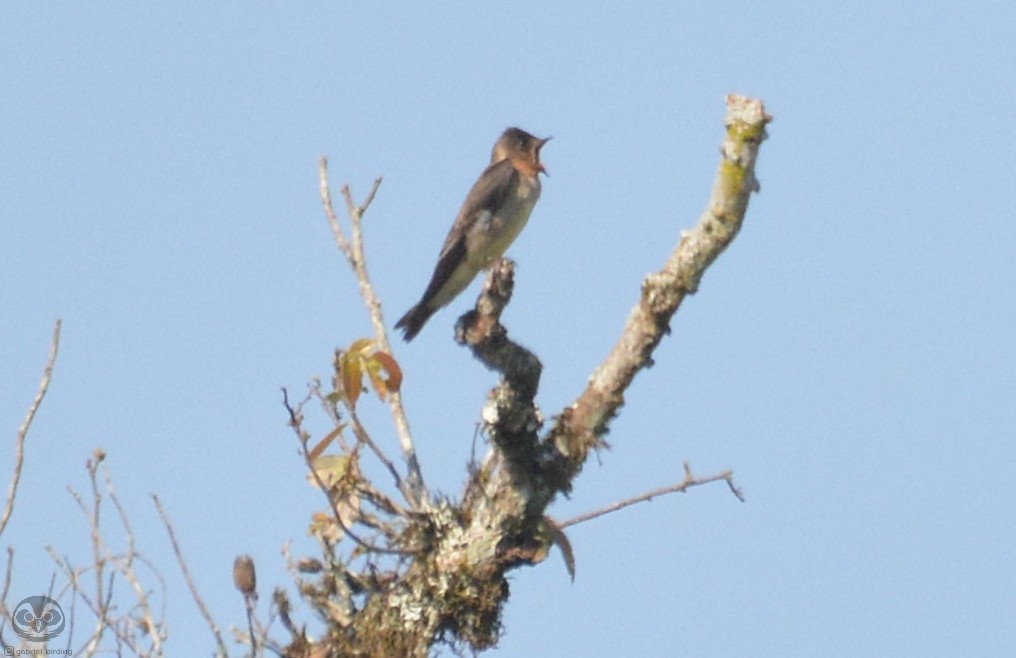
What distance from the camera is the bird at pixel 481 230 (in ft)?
35.8

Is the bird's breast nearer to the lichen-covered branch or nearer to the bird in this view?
the bird

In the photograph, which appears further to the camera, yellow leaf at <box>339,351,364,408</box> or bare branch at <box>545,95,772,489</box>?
yellow leaf at <box>339,351,364,408</box>

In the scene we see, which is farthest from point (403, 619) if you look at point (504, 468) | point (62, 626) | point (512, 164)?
point (512, 164)

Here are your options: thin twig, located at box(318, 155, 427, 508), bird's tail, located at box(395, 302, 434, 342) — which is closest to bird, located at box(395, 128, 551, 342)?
bird's tail, located at box(395, 302, 434, 342)

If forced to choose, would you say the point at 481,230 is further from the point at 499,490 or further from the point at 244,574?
the point at 244,574

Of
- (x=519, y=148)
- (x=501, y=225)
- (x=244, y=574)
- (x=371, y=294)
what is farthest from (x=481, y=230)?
(x=244, y=574)

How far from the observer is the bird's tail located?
35.1ft

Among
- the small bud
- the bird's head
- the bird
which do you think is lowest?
the small bud

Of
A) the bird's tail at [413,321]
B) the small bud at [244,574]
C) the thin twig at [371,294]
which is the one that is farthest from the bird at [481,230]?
the small bud at [244,574]

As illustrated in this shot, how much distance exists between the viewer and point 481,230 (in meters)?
11.4

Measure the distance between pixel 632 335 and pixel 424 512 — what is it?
116 centimetres

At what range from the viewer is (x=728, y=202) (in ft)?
22.0

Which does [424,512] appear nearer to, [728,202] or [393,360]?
[393,360]

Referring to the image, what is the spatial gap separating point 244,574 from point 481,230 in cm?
Answer: 566
